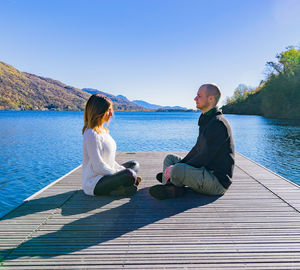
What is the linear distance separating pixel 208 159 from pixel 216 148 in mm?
242

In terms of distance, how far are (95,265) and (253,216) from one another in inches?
94.5

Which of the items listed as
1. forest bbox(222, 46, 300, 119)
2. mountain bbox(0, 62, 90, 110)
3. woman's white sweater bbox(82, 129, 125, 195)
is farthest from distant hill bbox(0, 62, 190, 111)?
woman's white sweater bbox(82, 129, 125, 195)

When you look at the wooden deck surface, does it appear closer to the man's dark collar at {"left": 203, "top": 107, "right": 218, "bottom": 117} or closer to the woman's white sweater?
the woman's white sweater

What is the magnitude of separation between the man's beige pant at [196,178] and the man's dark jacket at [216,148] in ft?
0.37

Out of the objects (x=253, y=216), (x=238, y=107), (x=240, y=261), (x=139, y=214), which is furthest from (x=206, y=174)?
(x=238, y=107)

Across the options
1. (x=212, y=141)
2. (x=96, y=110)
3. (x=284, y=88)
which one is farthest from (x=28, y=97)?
(x=212, y=141)

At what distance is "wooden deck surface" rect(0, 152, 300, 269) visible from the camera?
2.35 meters

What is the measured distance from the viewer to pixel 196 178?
387 centimetres

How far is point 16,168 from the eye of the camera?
1189 cm

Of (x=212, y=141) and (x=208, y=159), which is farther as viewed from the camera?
(x=208, y=159)

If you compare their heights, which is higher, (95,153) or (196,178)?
(95,153)

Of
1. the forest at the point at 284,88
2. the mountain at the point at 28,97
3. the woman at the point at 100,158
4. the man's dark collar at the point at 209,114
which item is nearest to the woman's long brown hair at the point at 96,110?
the woman at the point at 100,158

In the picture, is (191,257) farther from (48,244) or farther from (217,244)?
(48,244)

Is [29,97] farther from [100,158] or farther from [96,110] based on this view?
[100,158]
